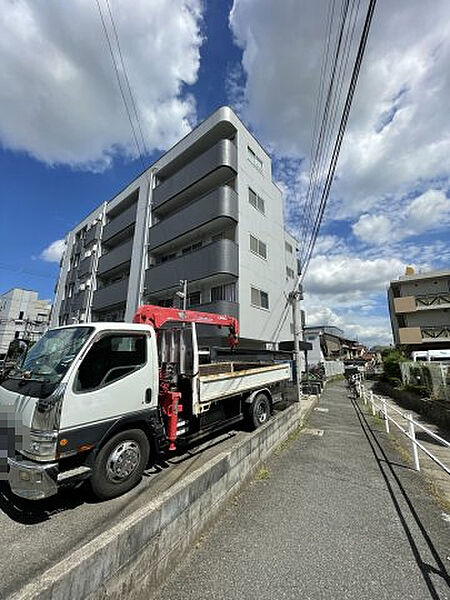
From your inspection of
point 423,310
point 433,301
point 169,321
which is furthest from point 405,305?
point 169,321

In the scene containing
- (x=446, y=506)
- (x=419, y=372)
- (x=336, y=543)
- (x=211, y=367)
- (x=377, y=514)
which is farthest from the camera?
(x=419, y=372)

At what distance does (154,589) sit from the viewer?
7.90 ft

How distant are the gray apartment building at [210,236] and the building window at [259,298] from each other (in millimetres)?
61

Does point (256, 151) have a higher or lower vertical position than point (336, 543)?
higher

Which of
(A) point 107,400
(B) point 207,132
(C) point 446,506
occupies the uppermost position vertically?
(B) point 207,132

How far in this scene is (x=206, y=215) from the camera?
53.6ft

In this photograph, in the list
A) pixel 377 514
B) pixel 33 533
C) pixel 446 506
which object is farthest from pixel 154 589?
pixel 446 506

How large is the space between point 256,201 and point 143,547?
1851 centimetres

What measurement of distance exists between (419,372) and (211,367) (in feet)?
39.9

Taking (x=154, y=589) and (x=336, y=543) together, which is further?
(x=336, y=543)

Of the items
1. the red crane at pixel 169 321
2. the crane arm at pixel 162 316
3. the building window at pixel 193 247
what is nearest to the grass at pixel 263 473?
the red crane at pixel 169 321

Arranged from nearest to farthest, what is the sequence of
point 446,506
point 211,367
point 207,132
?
1. point 446,506
2. point 211,367
3. point 207,132

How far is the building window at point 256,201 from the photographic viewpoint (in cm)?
1797

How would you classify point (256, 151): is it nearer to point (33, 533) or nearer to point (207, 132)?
point (207, 132)
